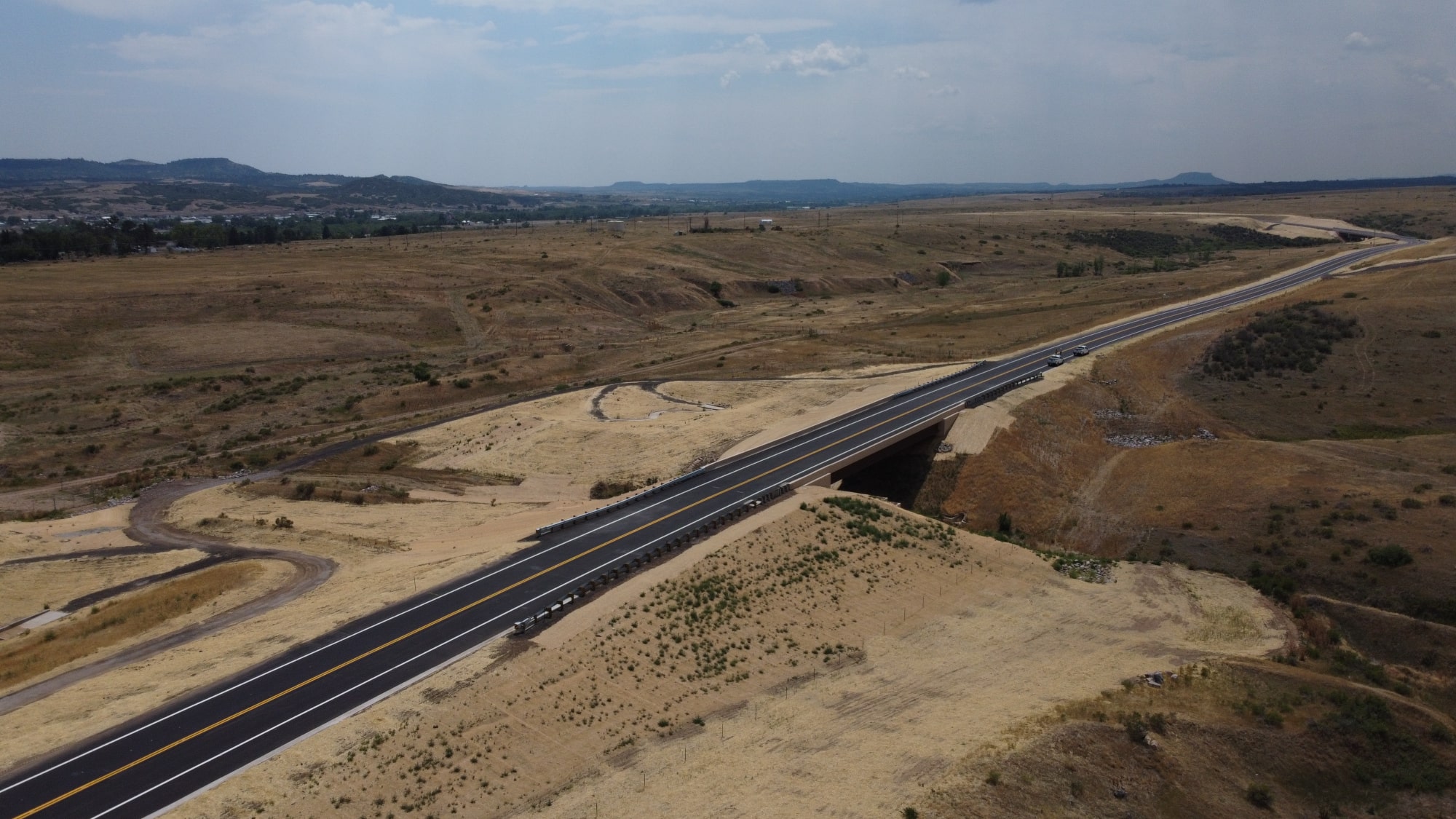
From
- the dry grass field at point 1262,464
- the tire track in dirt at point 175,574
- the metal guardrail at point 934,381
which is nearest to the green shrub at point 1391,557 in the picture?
the dry grass field at point 1262,464

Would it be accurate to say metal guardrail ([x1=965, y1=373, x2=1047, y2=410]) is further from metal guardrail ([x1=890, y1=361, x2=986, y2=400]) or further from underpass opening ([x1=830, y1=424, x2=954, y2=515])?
underpass opening ([x1=830, y1=424, x2=954, y2=515])

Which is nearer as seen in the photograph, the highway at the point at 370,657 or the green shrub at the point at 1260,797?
the highway at the point at 370,657

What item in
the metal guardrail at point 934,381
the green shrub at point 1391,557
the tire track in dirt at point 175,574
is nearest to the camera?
the tire track in dirt at point 175,574

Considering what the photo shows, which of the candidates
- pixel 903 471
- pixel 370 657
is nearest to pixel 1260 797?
pixel 370 657

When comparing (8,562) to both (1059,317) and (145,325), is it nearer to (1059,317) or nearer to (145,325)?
(145,325)

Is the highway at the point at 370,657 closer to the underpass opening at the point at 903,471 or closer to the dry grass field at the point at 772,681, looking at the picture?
the dry grass field at the point at 772,681
